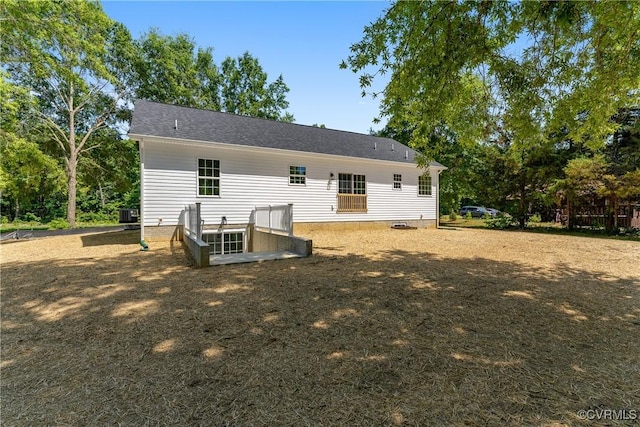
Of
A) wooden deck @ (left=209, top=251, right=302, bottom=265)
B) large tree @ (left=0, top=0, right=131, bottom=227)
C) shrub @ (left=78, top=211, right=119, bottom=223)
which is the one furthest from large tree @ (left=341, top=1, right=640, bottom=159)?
shrub @ (left=78, top=211, right=119, bottom=223)

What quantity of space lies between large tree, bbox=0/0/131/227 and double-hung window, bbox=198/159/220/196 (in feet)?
31.0

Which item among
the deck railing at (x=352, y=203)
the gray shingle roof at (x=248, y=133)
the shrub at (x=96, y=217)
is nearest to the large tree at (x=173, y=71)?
the shrub at (x=96, y=217)

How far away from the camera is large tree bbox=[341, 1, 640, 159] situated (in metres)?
4.97

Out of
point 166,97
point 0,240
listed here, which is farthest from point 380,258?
point 166,97

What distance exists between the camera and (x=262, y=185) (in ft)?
42.4

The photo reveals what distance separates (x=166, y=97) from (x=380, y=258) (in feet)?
88.6

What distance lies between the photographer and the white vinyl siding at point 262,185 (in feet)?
35.5

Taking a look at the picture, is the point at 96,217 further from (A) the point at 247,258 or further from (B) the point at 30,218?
(A) the point at 247,258

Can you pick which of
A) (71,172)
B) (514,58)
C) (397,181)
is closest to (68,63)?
(71,172)

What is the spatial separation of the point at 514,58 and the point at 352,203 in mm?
9710

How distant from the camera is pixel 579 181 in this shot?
14.0m

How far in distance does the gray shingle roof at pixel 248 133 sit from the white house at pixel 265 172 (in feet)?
0.14

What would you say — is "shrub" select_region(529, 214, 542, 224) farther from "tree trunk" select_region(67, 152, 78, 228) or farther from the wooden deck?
"tree trunk" select_region(67, 152, 78, 228)

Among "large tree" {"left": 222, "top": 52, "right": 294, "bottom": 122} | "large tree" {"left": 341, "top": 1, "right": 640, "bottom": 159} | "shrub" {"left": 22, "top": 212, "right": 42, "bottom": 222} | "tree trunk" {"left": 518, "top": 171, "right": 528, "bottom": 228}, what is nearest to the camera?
"large tree" {"left": 341, "top": 1, "right": 640, "bottom": 159}
